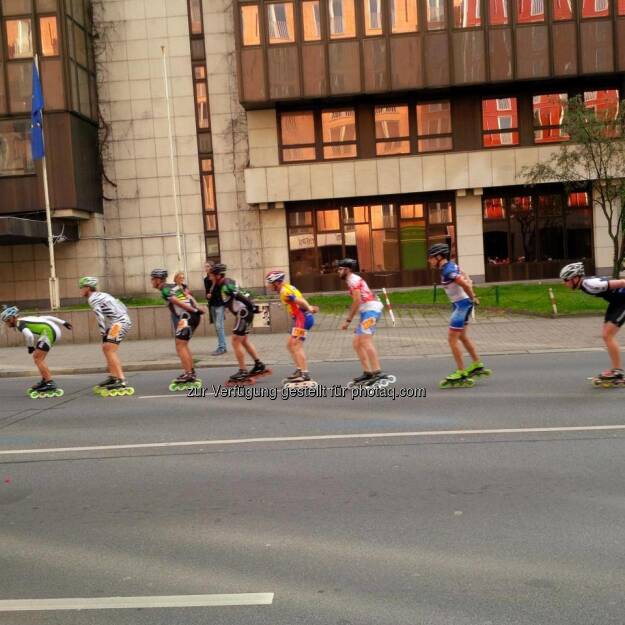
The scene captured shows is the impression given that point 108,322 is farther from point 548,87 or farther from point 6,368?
point 548,87

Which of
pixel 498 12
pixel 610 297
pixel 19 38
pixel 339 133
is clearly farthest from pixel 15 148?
pixel 610 297

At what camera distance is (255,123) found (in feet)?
101

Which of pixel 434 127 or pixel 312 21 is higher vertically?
pixel 312 21

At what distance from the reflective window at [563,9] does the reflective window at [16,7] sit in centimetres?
1949

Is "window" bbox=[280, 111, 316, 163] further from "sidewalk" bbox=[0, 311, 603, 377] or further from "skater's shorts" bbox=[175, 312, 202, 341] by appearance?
"skater's shorts" bbox=[175, 312, 202, 341]

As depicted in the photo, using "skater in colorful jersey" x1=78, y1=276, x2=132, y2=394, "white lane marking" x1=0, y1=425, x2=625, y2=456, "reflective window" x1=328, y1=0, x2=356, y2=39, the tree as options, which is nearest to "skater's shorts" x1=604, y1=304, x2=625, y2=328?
"white lane marking" x1=0, y1=425, x2=625, y2=456

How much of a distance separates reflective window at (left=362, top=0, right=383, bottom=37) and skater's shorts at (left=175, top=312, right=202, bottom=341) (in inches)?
796

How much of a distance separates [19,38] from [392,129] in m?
14.7

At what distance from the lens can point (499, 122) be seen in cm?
3031

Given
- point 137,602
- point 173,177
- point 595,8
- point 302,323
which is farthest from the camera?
point 173,177

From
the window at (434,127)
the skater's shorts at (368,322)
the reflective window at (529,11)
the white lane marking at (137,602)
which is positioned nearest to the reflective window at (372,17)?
the window at (434,127)

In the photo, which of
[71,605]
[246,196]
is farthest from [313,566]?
[246,196]

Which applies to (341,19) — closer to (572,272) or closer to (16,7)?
(16,7)

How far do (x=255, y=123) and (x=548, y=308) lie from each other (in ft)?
50.4
